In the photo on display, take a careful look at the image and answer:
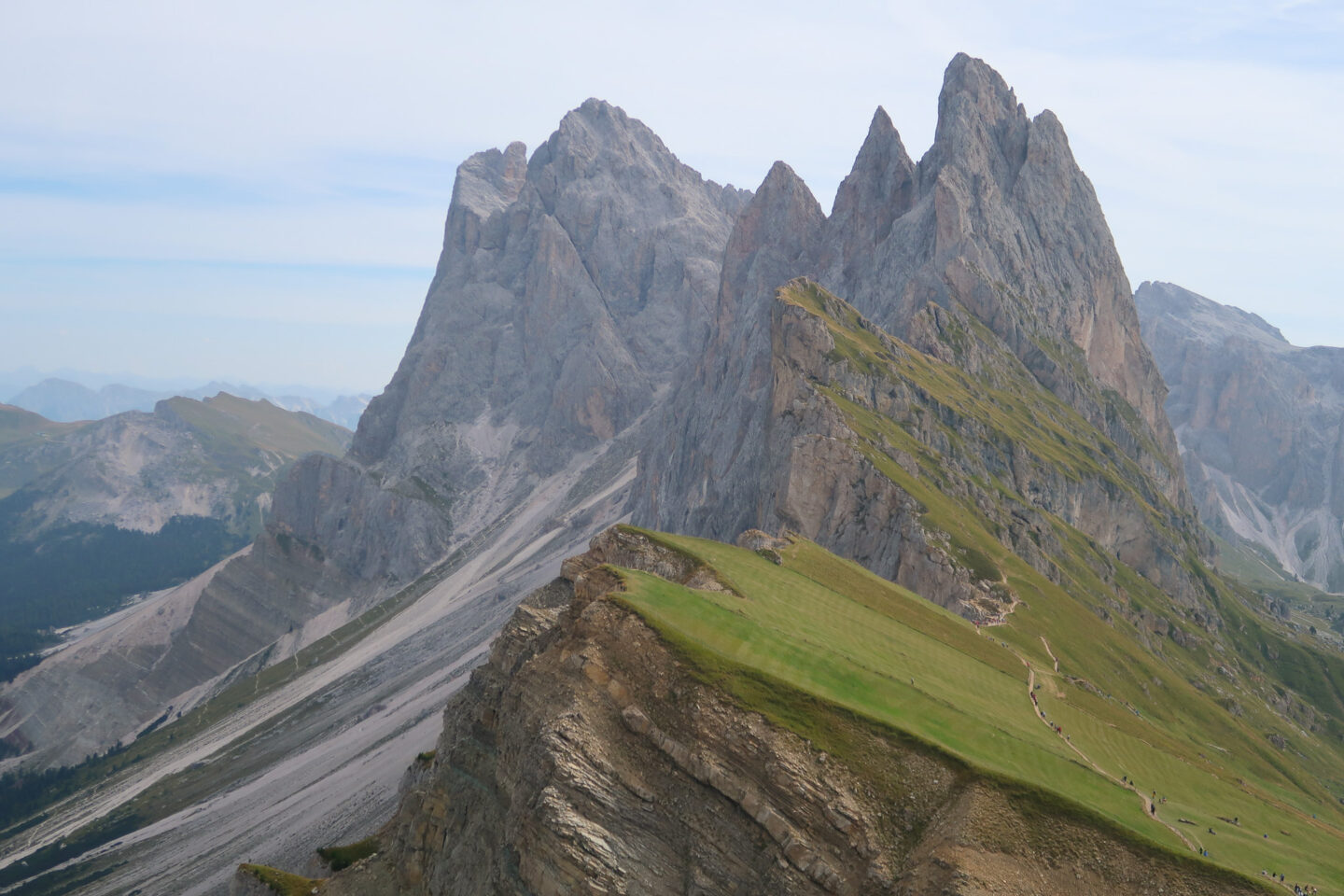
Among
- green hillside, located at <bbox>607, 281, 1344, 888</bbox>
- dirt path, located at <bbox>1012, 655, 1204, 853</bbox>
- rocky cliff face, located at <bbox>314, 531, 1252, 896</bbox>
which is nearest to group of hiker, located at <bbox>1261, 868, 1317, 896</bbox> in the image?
green hillside, located at <bbox>607, 281, 1344, 888</bbox>

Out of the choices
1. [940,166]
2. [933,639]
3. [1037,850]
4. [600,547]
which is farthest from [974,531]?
[940,166]

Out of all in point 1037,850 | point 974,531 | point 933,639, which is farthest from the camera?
point 974,531

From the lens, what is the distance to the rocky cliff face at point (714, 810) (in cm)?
3341

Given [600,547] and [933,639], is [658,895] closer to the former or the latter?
[600,547]

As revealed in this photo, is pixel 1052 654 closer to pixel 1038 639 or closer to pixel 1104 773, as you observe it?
pixel 1038 639

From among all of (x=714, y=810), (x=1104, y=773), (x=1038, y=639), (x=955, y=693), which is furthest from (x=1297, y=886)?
(x=1038, y=639)

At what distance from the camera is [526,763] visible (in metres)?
38.7

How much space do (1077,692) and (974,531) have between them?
108 feet

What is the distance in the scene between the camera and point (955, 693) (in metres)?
51.8

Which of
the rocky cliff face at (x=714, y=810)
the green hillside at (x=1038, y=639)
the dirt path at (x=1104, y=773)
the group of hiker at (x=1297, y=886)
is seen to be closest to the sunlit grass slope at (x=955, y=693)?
the green hillside at (x=1038, y=639)

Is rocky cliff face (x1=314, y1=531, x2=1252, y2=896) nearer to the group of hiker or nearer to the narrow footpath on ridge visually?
the group of hiker

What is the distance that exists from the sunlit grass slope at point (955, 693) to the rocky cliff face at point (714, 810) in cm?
124

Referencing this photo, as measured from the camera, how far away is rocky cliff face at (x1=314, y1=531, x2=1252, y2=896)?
3341cm

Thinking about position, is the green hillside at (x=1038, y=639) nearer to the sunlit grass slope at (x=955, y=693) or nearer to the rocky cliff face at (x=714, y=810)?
the sunlit grass slope at (x=955, y=693)
